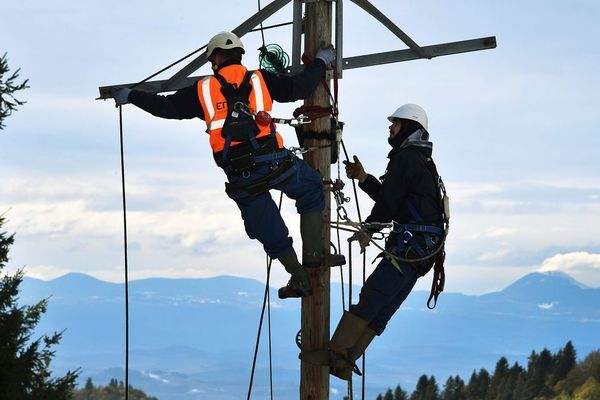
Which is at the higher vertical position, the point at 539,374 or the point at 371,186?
the point at 539,374

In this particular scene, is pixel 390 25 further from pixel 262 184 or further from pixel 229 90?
pixel 262 184

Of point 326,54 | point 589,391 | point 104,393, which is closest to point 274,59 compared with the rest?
point 326,54

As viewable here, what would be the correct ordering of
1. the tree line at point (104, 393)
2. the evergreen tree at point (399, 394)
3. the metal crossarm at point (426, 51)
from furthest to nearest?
the tree line at point (104, 393) < the evergreen tree at point (399, 394) < the metal crossarm at point (426, 51)

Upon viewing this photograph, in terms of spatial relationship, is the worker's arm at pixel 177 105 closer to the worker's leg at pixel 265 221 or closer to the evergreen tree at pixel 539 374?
the worker's leg at pixel 265 221

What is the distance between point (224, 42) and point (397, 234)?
2.54m

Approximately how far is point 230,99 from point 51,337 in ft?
44.9

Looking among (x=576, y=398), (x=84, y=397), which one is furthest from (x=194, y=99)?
(x=84, y=397)

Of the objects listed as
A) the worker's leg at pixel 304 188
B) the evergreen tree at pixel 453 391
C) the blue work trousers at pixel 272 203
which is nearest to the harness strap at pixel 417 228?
the worker's leg at pixel 304 188

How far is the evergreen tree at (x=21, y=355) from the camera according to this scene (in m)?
20.4

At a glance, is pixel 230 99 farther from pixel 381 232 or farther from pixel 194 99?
pixel 381 232

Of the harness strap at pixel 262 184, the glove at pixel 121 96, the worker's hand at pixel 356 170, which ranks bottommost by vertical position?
the harness strap at pixel 262 184

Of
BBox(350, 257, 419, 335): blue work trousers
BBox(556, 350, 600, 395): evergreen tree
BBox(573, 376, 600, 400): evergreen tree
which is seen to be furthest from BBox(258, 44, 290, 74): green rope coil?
BBox(556, 350, 600, 395): evergreen tree

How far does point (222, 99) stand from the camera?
9.05 m

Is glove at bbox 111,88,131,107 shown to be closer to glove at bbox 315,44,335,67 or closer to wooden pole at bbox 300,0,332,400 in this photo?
wooden pole at bbox 300,0,332,400
